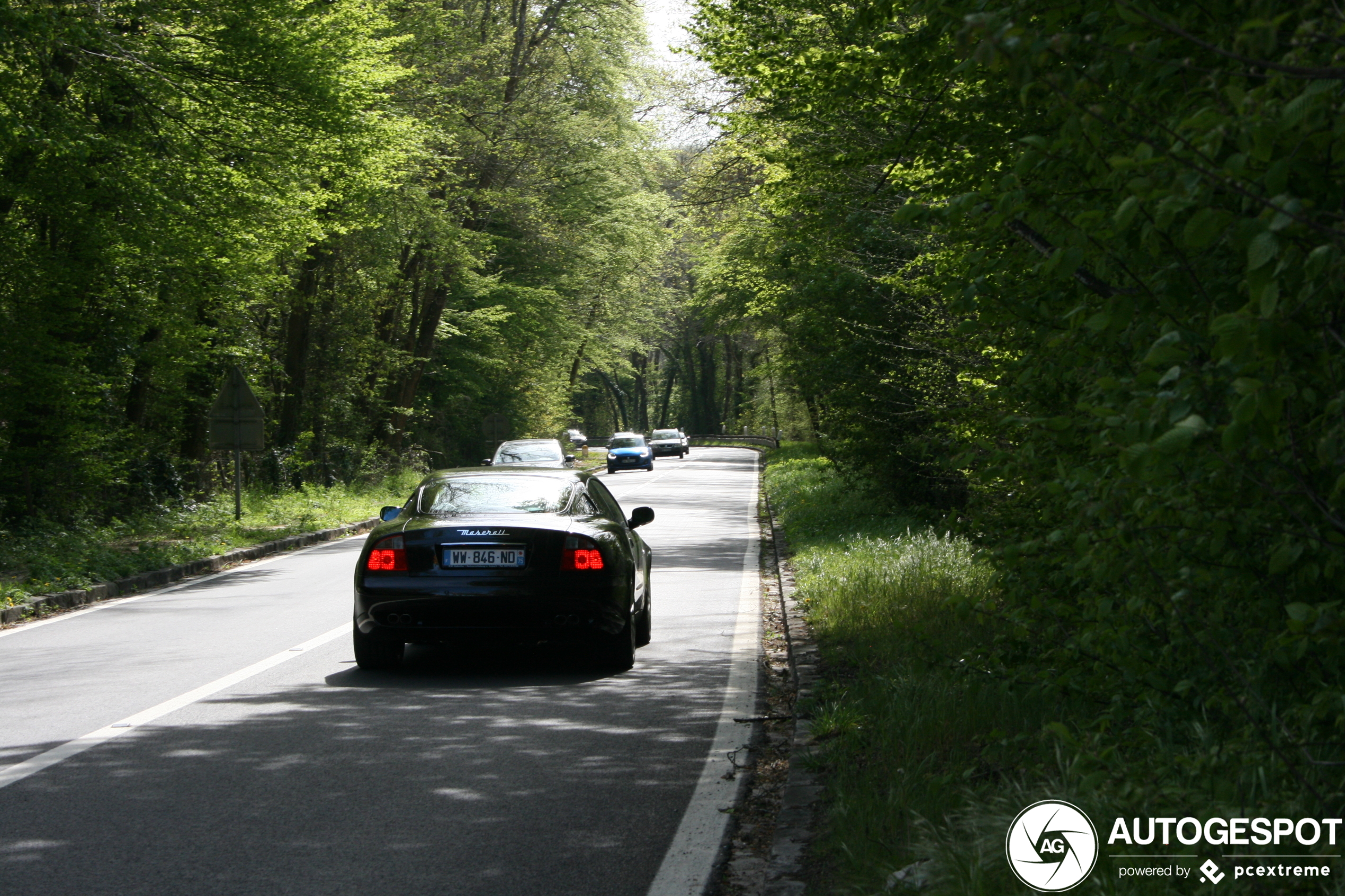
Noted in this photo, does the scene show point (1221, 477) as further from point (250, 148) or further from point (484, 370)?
point (484, 370)

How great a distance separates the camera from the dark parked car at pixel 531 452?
31422mm

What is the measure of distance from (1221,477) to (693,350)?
10426 centimetres

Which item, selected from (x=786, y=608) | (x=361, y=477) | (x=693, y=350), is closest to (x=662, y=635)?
(x=786, y=608)

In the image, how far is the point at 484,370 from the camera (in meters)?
41.8

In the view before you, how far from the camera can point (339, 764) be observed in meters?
6.29

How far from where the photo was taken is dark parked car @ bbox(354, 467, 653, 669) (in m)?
8.52

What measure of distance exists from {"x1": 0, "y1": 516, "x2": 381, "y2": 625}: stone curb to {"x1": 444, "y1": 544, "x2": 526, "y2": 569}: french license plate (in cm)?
577

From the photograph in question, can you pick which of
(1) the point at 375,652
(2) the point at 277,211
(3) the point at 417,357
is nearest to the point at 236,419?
(2) the point at 277,211

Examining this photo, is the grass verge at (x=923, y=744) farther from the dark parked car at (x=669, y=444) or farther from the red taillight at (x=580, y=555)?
the dark parked car at (x=669, y=444)

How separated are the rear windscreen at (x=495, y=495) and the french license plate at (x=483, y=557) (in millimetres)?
439

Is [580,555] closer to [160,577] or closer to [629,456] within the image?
[160,577]

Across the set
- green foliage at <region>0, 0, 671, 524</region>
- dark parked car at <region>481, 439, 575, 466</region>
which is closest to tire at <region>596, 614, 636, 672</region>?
green foliage at <region>0, 0, 671, 524</region>

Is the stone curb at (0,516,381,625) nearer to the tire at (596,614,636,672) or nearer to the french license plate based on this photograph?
the french license plate

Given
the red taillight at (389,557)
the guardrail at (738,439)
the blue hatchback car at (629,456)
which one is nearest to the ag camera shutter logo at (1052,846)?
the red taillight at (389,557)
